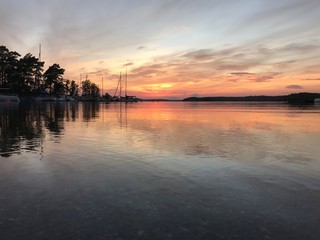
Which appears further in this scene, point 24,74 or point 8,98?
point 24,74

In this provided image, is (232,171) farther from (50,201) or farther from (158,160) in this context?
(50,201)

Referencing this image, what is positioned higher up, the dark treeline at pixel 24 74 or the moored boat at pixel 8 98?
the dark treeline at pixel 24 74

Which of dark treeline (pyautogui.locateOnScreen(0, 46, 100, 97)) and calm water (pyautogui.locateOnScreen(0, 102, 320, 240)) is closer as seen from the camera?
calm water (pyautogui.locateOnScreen(0, 102, 320, 240))

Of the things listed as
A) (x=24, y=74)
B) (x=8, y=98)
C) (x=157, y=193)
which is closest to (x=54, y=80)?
(x=24, y=74)

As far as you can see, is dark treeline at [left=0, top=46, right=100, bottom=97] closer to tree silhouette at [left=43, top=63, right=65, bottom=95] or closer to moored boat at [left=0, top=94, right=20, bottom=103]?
tree silhouette at [left=43, top=63, right=65, bottom=95]

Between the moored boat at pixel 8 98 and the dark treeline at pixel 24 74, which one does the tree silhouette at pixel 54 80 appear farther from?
the moored boat at pixel 8 98

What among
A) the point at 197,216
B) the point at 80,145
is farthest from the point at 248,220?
the point at 80,145

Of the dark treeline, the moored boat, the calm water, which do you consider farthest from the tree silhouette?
the calm water

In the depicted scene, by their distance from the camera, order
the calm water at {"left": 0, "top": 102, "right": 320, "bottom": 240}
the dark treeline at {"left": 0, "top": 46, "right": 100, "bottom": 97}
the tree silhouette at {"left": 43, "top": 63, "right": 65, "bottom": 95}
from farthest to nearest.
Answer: the tree silhouette at {"left": 43, "top": 63, "right": 65, "bottom": 95}, the dark treeline at {"left": 0, "top": 46, "right": 100, "bottom": 97}, the calm water at {"left": 0, "top": 102, "right": 320, "bottom": 240}

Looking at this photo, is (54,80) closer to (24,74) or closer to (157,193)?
(24,74)

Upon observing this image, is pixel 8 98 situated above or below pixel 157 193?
above

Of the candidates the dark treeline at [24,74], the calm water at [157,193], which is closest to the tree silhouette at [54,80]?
the dark treeline at [24,74]

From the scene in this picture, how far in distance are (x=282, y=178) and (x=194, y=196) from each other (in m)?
5.12

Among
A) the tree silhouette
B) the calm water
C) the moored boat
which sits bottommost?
the calm water
